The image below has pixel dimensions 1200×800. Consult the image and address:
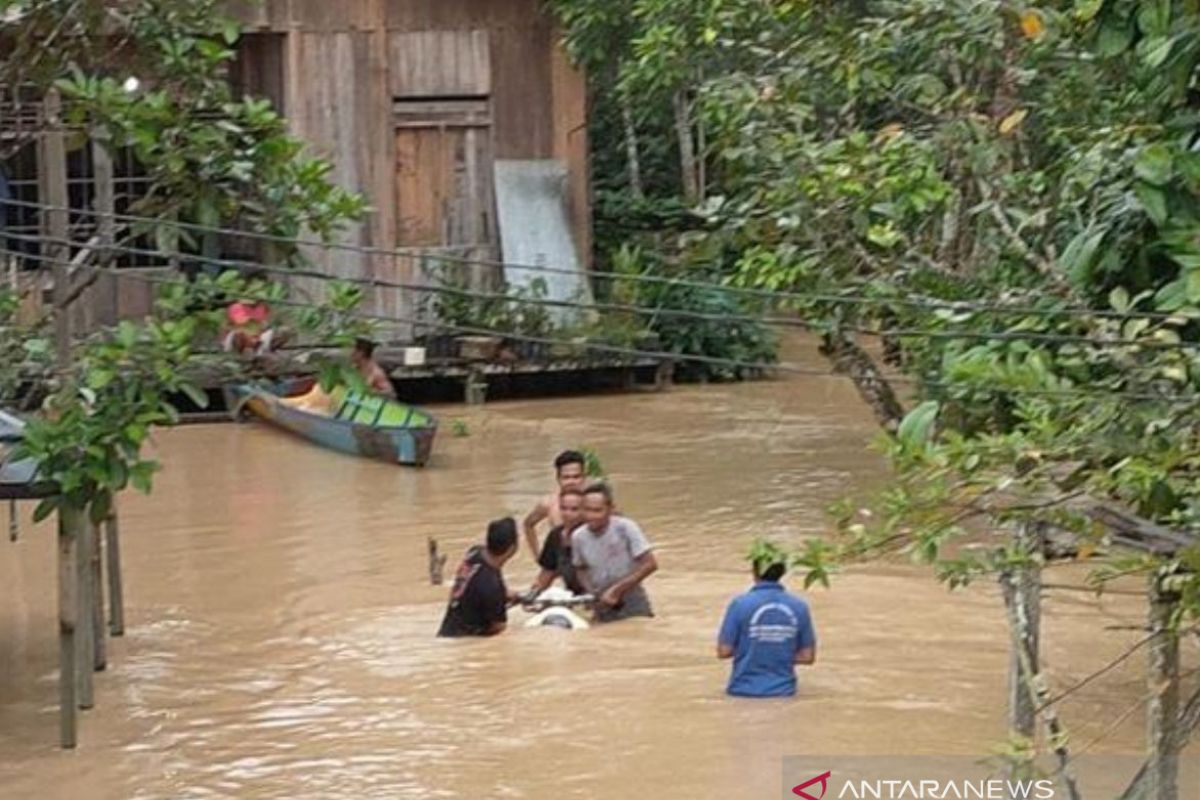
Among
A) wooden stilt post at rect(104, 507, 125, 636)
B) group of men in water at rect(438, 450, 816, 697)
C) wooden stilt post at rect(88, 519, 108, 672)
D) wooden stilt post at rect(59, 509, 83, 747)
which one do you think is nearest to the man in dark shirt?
group of men in water at rect(438, 450, 816, 697)

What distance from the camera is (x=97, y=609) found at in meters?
12.4

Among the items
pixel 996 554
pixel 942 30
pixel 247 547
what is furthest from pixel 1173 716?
pixel 247 547

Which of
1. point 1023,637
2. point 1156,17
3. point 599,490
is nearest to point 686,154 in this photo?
point 599,490

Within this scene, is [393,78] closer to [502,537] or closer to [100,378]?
[502,537]

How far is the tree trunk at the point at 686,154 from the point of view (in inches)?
1044

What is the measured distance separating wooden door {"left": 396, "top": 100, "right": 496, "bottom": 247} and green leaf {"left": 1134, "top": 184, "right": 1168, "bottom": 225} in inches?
697

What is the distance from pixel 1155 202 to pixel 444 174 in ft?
59.2

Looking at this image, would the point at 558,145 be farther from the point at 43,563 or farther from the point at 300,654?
the point at 300,654

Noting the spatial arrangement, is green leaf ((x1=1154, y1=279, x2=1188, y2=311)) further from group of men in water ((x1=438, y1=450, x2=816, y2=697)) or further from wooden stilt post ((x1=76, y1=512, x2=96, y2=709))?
wooden stilt post ((x1=76, y1=512, x2=96, y2=709))

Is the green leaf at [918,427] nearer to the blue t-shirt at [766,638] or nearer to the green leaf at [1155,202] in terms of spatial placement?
the green leaf at [1155,202]

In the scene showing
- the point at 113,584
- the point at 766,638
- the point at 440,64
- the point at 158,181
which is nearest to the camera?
the point at 158,181

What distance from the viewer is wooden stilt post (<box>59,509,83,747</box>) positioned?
10883 mm

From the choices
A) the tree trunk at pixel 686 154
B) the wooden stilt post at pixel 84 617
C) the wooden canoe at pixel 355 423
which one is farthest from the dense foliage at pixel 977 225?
the tree trunk at pixel 686 154

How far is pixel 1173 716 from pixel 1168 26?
7.89 feet
